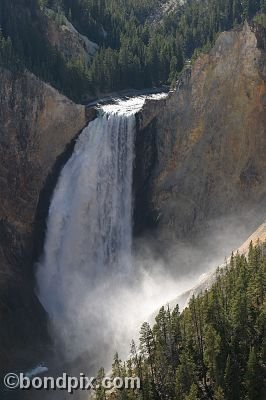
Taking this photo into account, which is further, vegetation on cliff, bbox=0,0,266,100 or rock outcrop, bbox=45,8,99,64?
rock outcrop, bbox=45,8,99,64

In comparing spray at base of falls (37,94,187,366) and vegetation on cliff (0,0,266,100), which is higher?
vegetation on cliff (0,0,266,100)

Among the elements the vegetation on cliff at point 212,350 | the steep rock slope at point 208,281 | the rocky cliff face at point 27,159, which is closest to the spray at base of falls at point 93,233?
the rocky cliff face at point 27,159

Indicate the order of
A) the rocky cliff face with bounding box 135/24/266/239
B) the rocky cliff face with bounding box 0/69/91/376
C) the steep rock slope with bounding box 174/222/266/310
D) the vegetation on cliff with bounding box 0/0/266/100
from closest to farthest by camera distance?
the steep rock slope with bounding box 174/222/266/310, the rocky cliff face with bounding box 135/24/266/239, the rocky cliff face with bounding box 0/69/91/376, the vegetation on cliff with bounding box 0/0/266/100

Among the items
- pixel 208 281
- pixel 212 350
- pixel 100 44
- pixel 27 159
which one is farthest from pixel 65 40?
pixel 212 350

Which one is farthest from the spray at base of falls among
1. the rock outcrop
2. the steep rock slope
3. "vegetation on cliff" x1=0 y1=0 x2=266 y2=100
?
the rock outcrop

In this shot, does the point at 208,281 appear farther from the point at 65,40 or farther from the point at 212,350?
the point at 65,40


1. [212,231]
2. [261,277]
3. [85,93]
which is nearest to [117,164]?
[212,231]

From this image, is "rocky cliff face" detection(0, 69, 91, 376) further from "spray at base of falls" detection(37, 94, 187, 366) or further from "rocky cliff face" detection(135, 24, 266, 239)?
"rocky cliff face" detection(135, 24, 266, 239)

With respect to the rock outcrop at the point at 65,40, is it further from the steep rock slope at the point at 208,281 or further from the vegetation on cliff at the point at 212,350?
the vegetation on cliff at the point at 212,350
